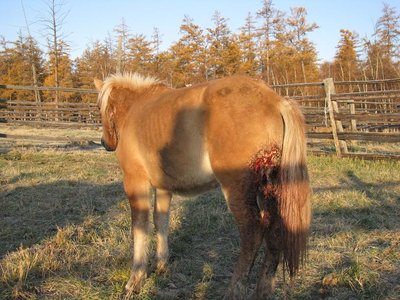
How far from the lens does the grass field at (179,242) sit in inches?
122

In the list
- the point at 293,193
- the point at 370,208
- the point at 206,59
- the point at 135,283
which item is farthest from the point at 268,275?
the point at 206,59

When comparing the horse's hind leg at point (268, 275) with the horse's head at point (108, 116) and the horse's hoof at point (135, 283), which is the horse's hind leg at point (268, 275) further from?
the horse's head at point (108, 116)

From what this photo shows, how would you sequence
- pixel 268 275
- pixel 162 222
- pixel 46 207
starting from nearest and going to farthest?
pixel 268 275 → pixel 162 222 → pixel 46 207

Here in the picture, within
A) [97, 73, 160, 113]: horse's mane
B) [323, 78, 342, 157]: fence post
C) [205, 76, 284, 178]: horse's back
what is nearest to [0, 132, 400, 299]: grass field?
[205, 76, 284, 178]: horse's back

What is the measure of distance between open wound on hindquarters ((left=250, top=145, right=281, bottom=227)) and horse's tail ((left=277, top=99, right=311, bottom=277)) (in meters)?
0.05

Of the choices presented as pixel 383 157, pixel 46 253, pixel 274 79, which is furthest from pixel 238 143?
pixel 274 79

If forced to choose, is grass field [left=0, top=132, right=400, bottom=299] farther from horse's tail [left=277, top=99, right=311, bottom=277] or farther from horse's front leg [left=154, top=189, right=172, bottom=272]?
horse's tail [left=277, top=99, right=311, bottom=277]

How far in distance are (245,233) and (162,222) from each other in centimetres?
135

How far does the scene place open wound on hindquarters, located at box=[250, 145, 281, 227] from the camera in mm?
2686

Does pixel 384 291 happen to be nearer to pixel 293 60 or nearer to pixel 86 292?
pixel 86 292

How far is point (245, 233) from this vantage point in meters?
2.73

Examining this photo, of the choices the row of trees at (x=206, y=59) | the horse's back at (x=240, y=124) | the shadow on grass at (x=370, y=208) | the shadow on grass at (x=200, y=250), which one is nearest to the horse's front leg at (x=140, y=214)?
the shadow on grass at (x=200, y=250)

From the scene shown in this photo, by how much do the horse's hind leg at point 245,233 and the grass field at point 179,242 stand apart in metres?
0.33

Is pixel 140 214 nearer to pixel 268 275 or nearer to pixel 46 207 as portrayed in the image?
pixel 268 275
